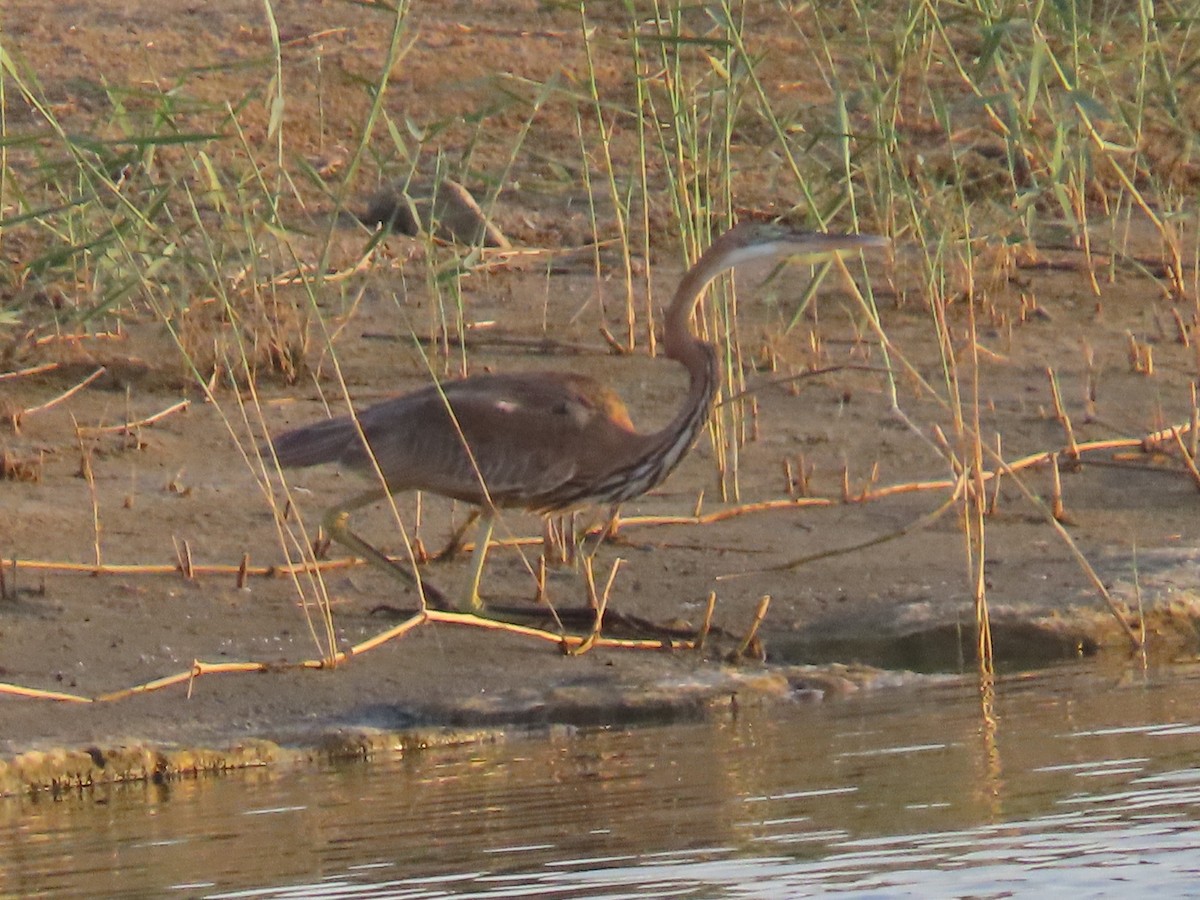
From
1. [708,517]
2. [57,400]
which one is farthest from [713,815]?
[57,400]

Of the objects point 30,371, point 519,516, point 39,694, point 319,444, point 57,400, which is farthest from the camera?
point 30,371

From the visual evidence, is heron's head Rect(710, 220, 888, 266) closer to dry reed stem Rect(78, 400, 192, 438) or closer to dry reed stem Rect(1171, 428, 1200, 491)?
dry reed stem Rect(1171, 428, 1200, 491)

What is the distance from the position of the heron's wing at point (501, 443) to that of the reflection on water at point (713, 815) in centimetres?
126

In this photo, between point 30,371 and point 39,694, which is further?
point 30,371

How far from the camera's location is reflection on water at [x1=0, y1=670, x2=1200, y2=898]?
4359 mm

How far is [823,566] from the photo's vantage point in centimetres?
772

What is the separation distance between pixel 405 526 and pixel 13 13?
6.44 meters

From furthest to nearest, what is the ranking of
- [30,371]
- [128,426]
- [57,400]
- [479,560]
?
[30,371], [57,400], [128,426], [479,560]

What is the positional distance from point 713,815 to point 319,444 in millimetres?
2722

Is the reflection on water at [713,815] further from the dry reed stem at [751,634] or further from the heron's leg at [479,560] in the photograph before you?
the heron's leg at [479,560]

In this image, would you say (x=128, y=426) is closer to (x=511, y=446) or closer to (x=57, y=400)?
(x=57, y=400)

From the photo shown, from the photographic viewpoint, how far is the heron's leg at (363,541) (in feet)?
24.0

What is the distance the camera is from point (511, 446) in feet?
23.7

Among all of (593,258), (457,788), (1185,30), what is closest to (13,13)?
(593,258)
